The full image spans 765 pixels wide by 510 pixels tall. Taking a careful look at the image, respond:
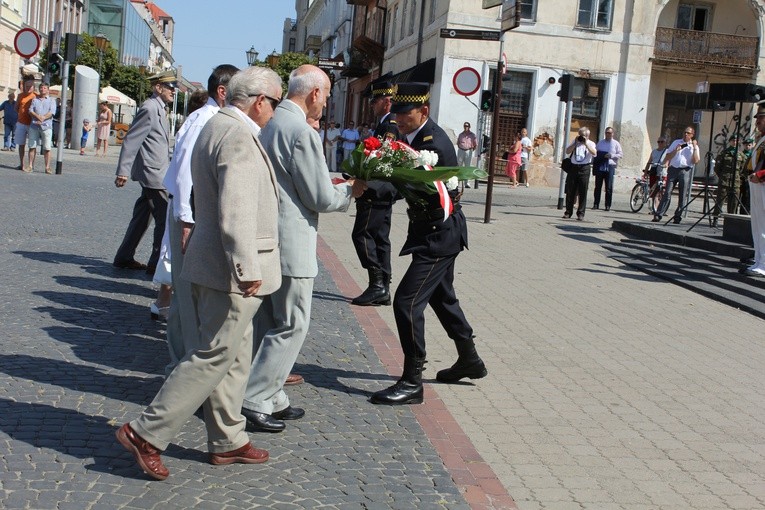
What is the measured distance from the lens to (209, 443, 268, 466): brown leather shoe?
16.0 feet

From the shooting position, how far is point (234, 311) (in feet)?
15.4

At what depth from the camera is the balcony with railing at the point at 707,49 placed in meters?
38.1

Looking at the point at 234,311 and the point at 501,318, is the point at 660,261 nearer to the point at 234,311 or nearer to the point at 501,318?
the point at 501,318

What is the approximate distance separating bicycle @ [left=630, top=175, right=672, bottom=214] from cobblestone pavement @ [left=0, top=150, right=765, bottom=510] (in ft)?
39.5

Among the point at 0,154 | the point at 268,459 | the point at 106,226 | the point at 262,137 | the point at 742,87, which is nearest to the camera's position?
the point at 268,459

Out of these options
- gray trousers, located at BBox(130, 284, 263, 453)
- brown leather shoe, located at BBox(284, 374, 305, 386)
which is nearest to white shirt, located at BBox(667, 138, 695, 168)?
brown leather shoe, located at BBox(284, 374, 305, 386)

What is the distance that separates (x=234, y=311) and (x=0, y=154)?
2478 cm

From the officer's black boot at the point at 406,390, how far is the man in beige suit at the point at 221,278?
150 centimetres

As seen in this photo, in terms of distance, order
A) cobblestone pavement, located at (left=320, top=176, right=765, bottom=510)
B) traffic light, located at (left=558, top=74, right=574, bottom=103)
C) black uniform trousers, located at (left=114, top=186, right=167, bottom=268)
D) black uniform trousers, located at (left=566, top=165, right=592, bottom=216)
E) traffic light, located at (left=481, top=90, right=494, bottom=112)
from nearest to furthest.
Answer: cobblestone pavement, located at (left=320, top=176, right=765, bottom=510), black uniform trousers, located at (left=114, top=186, right=167, bottom=268), black uniform trousers, located at (left=566, top=165, right=592, bottom=216), traffic light, located at (left=558, top=74, right=574, bottom=103), traffic light, located at (left=481, top=90, right=494, bottom=112)

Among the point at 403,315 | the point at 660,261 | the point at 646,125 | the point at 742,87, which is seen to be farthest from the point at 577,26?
the point at 403,315

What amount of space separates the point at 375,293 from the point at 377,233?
62cm

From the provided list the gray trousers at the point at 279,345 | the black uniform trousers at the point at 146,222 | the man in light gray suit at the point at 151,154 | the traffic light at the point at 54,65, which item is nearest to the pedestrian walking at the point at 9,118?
the traffic light at the point at 54,65

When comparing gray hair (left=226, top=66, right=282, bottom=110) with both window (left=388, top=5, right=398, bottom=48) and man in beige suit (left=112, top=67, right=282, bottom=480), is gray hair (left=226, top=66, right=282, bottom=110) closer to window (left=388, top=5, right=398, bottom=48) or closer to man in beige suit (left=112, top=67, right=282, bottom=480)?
man in beige suit (left=112, top=67, right=282, bottom=480)

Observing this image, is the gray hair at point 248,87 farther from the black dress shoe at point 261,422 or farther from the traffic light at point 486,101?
the traffic light at point 486,101
